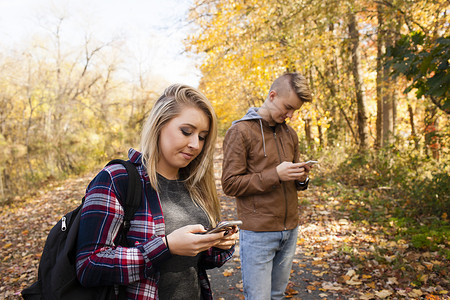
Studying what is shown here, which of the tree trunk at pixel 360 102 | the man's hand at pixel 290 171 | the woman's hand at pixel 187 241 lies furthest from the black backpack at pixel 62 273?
the tree trunk at pixel 360 102

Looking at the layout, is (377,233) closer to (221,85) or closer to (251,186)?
(251,186)

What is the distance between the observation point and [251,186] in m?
2.37

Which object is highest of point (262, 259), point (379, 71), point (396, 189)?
point (379, 71)

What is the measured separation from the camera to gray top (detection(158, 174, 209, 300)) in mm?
1532

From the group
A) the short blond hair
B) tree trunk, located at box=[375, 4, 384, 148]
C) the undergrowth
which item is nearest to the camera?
the short blond hair

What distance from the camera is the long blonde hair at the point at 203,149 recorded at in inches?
62.1

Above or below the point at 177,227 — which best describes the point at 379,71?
above

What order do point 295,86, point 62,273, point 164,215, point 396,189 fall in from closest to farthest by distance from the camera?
1. point 62,273
2. point 164,215
3. point 295,86
4. point 396,189

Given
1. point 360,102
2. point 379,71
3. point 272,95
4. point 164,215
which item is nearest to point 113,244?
point 164,215

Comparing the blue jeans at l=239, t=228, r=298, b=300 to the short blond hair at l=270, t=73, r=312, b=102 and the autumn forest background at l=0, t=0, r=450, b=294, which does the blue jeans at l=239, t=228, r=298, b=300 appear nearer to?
the short blond hair at l=270, t=73, r=312, b=102

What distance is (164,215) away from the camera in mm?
1562

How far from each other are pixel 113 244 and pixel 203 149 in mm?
770

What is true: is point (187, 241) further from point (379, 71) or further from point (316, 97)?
point (316, 97)

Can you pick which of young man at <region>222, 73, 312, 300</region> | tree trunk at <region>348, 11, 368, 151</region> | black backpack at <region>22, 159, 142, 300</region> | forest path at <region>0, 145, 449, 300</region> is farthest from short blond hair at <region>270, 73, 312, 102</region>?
tree trunk at <region>348, 11, 368, 151</region>
